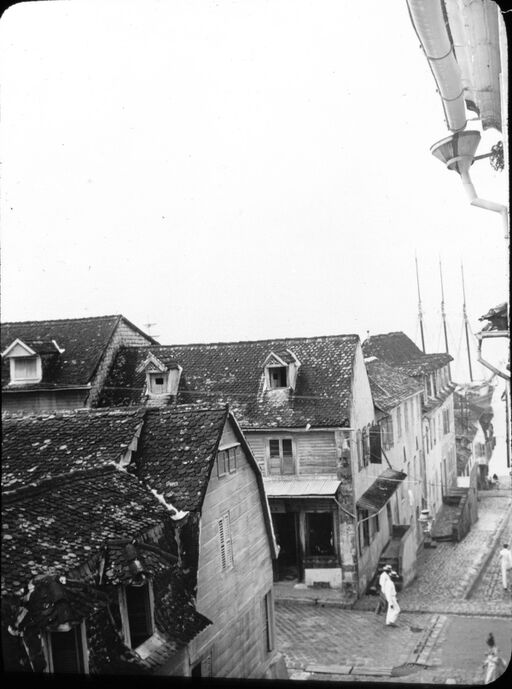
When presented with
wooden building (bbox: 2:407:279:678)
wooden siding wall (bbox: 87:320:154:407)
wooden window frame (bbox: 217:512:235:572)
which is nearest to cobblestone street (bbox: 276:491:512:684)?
wooden building (bbox: 2:407:279:678)

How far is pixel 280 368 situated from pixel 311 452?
1670 mm

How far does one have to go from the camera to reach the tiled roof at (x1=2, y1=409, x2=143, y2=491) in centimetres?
656

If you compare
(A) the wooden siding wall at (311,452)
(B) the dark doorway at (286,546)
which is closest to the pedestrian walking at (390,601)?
(B) the dark doorway at (286,546)

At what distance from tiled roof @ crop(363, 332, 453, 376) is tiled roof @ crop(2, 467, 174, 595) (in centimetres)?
737

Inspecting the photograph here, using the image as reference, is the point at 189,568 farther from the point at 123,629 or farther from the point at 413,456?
the point at 413,456

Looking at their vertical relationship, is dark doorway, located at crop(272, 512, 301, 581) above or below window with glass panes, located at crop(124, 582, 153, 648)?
below

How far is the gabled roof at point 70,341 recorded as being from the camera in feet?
23.5

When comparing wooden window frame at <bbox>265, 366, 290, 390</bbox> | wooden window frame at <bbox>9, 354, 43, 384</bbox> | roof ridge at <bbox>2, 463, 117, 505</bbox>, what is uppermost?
wooden window frame at <bbox>9, 354, 43, 384</bbox>

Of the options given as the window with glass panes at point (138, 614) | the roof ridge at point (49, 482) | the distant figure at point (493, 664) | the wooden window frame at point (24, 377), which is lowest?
the distant figure at point (493, 664)

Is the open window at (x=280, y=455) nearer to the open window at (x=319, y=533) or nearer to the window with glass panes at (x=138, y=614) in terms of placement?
the open window at (x=319, y=533)

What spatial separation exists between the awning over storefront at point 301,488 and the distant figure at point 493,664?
15.6 ft

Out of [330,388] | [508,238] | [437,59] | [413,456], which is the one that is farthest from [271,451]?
[437,59]

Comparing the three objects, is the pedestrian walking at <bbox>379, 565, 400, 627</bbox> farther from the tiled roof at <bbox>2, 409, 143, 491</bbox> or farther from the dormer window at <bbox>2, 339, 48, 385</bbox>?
the dormer window at <bbox>2, 339, 48, 385</bbox>

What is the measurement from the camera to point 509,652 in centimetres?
597
